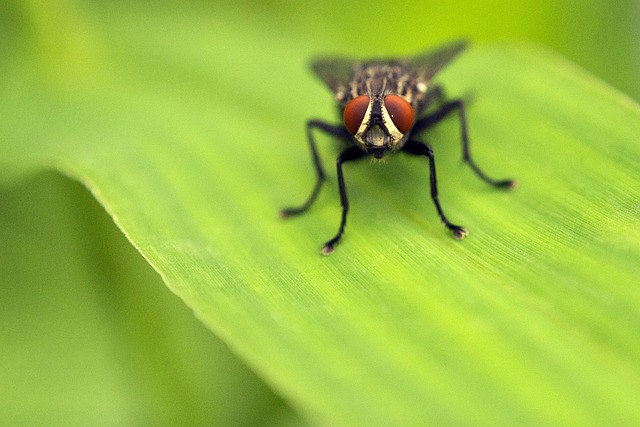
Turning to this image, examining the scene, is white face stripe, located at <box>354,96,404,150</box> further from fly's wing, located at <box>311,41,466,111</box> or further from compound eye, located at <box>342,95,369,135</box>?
fly's wing, located at <box>311,41,466,111</box>

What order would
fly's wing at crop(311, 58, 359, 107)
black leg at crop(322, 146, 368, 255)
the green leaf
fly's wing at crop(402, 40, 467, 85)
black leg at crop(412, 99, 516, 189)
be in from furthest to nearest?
fly's wing at crop(402, 40, 467, 85) < fly's wing at crop(311, 58, 359, 107) < black leg at crop(412, 99, 516, 189) < black leg at crop(322, 146, 368, 255) < the green leaf

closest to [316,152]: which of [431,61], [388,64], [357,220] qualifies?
[357,220]

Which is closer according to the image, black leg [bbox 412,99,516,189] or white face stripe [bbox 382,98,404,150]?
white face stripe [bbox 382,98,404,150]

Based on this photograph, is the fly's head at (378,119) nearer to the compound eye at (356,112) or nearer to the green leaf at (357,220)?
the compound eye at (356,112)

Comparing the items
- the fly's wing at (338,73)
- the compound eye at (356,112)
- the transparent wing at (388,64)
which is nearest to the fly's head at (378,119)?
the compound eye at (356,112)

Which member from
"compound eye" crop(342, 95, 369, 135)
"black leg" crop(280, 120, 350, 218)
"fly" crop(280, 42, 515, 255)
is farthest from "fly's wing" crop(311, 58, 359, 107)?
"compound eye" crop(342, 95, 369, 135)

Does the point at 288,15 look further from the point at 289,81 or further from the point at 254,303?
the point at 254,303

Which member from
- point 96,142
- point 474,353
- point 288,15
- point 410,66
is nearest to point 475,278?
point 474,353
